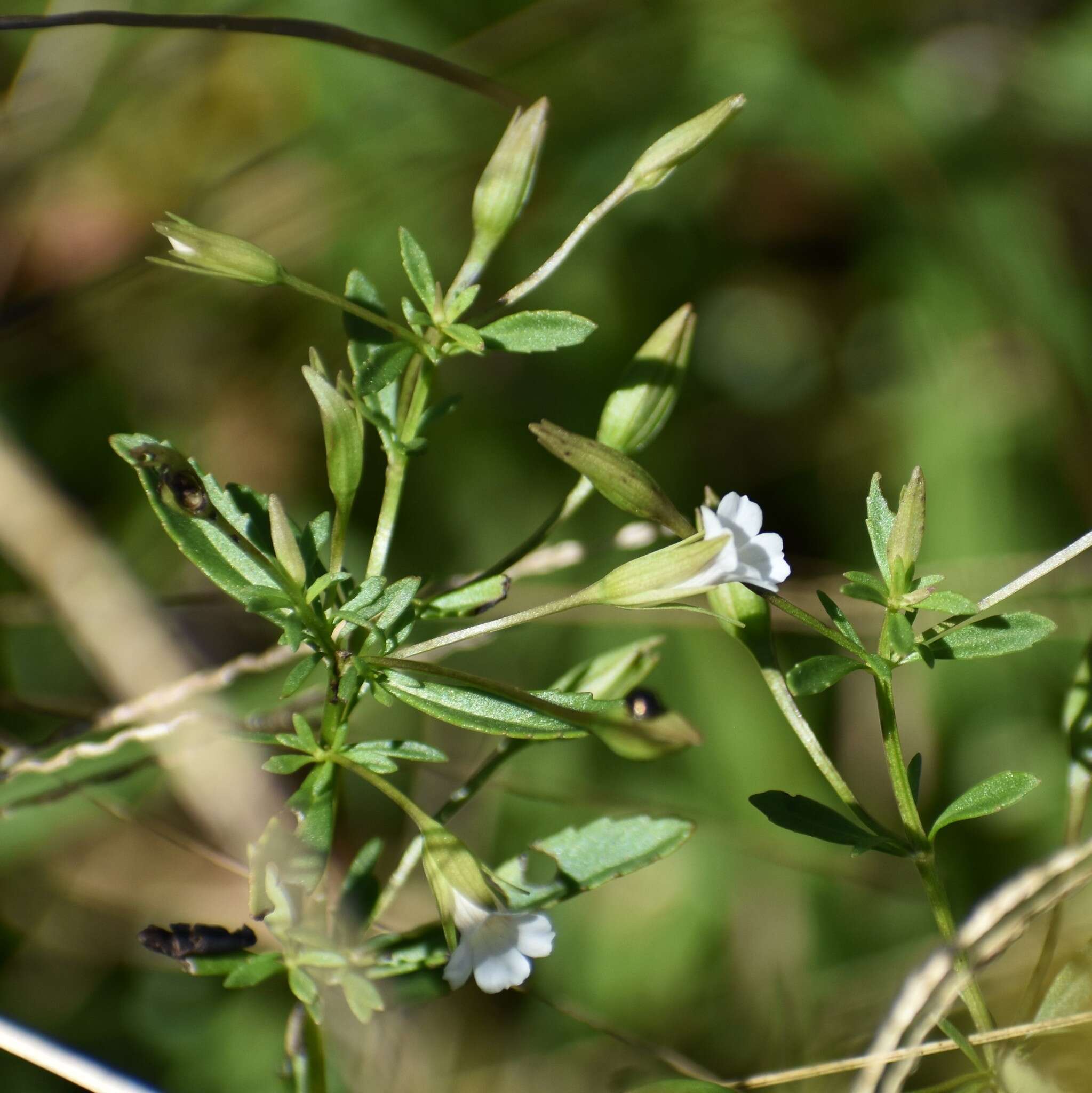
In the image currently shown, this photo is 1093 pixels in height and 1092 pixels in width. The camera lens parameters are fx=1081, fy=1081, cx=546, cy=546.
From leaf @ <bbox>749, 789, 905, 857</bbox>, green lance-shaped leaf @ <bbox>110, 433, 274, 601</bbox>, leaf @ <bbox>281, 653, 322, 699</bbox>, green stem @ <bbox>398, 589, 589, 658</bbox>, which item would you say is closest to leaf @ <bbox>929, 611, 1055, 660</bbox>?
leaf @ <bbox>749, 789, 905, 857</bbox>

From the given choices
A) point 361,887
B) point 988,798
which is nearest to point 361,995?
point 361,887

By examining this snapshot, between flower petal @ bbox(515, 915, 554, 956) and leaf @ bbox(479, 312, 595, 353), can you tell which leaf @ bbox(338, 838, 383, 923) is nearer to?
flower petal @ bbox(515, 915, 554, 956)

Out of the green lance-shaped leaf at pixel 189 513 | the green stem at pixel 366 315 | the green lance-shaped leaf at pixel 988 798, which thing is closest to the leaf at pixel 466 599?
the green lance-shaped leaf at pixel 189 513

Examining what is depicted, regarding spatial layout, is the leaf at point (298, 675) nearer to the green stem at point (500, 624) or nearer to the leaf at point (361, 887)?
the green stem at point (500, 624)

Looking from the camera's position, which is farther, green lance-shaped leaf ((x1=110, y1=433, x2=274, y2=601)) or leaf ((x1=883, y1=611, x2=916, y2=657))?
green lance-shaped leaf ((x1=110, y1=433, x2=274, y2=601))

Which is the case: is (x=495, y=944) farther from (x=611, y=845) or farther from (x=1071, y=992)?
(x=1071, y=992)

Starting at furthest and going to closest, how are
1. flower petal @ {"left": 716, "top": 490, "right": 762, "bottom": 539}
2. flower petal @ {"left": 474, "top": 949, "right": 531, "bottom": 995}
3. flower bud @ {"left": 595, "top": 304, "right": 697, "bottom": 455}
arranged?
flower bud @ {"left": 595, "top": 304, "right": 697, "bottom": 455} → flower petal @ {"left": 716, "top": 490, "right": 762, "bottom": 539} → flower petal @ {"left": 474, "top": 949, "right": 531, "bottom": 995}
